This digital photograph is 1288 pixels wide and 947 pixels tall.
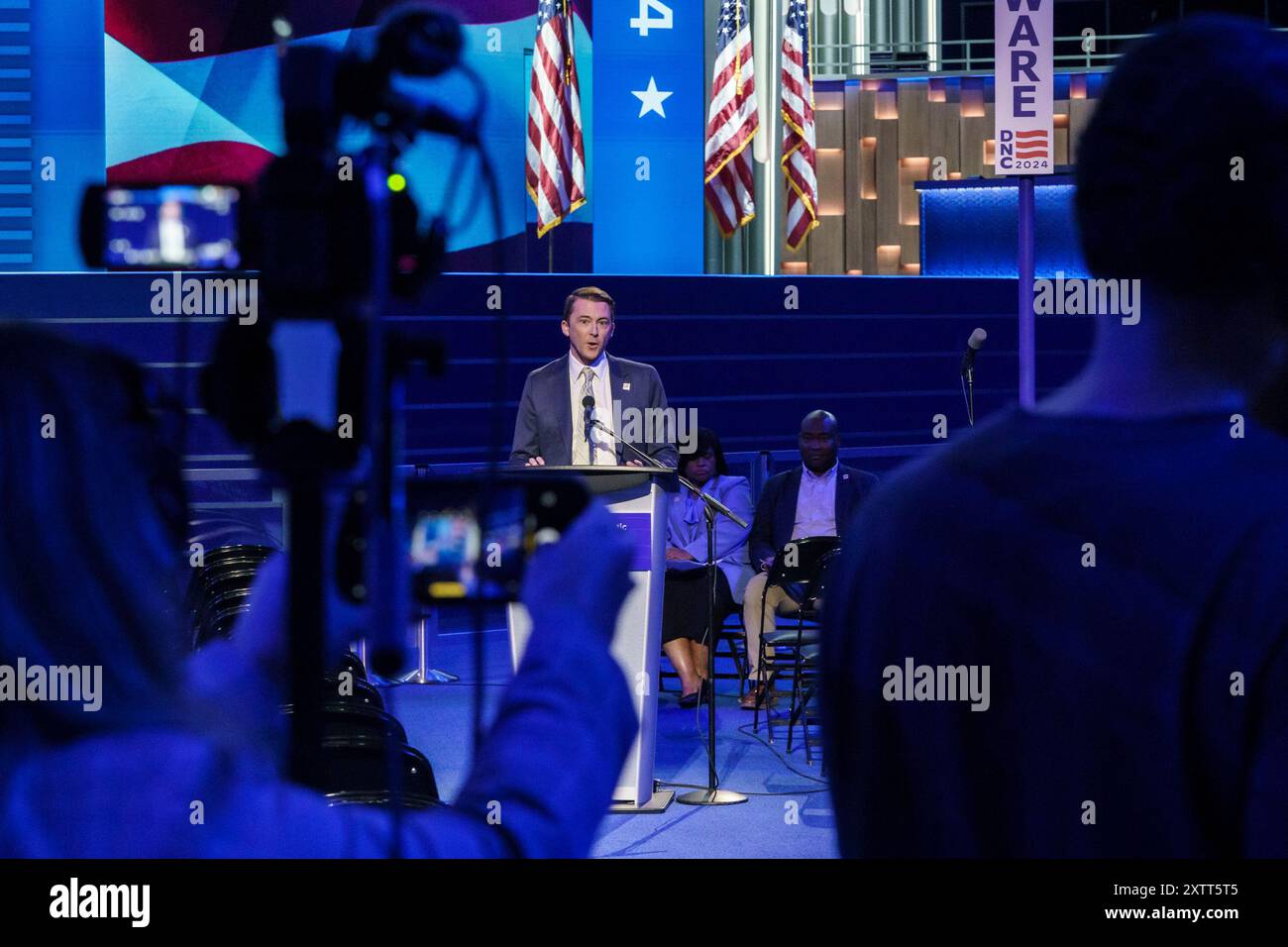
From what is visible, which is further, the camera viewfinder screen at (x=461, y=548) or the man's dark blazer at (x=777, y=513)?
the man's dark blazer at (x=777, y=513)

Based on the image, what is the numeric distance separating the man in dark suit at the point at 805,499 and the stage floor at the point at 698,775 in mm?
333

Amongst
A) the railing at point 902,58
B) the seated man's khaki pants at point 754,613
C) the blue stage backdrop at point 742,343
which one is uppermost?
the railing at point 902,58

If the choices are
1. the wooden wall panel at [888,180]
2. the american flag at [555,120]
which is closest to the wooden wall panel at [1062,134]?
the wooden wall panel at [888,180]

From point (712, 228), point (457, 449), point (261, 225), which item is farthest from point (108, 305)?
point (261, 225)

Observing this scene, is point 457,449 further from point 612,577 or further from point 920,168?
point 612,577

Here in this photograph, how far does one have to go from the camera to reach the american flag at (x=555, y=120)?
8000 mm

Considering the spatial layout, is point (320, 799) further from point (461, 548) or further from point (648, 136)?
point (648, 136)

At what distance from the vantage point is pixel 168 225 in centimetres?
154

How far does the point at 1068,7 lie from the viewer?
11.6 meters

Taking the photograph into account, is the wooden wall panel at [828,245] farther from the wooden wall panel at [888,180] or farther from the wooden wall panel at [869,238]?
the wooden wall panel at [888,180]

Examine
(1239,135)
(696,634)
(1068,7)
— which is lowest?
(696,634)

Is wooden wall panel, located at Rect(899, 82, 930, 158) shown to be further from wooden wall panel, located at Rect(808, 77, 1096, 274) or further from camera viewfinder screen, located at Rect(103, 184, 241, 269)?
camera viewfinder screen, located at Rect(103, 184, 241, 269)

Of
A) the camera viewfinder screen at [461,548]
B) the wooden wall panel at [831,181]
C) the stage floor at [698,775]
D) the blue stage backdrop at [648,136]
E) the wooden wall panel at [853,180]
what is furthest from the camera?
the wooden wall panel at [831,181]
